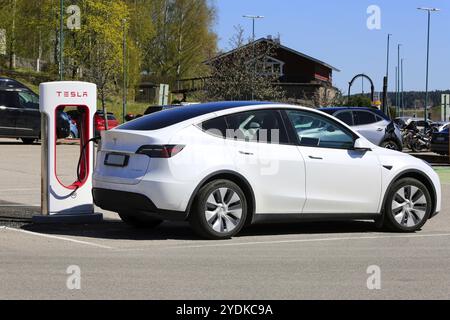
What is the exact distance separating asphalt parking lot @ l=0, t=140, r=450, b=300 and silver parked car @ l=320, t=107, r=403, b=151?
38.7 feet

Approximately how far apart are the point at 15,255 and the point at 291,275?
9.49ft

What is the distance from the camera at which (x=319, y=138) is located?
952cm

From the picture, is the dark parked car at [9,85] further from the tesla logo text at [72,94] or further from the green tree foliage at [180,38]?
the green tree foliage at [180,38]

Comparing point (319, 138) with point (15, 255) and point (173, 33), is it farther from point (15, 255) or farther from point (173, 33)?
point (173, 33)

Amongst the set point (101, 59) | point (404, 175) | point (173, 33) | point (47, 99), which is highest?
point (173, 33)

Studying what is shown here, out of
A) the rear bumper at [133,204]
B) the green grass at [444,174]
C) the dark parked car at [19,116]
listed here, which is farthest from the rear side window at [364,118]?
the rear bumper at [133,204]

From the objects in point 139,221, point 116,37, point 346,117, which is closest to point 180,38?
point 116,37

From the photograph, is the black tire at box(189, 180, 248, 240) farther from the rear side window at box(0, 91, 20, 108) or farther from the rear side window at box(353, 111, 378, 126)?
the rear side window at box(0, 91, 20, 108)

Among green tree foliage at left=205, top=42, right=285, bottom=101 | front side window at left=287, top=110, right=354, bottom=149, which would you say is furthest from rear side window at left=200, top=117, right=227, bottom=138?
green tree foliage at left=205, top=42, right=285, bottom=101

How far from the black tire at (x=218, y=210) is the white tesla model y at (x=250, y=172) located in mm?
11
